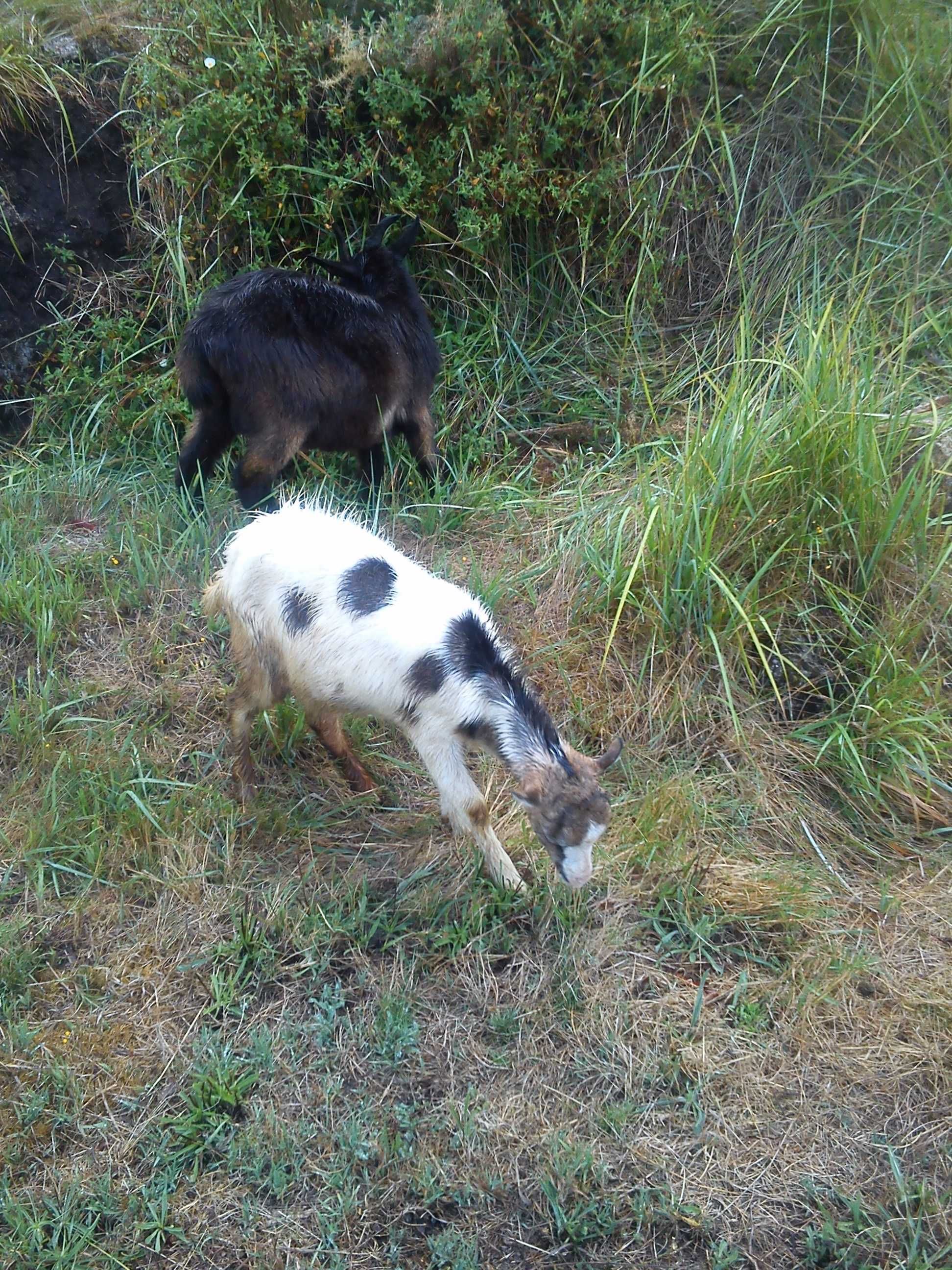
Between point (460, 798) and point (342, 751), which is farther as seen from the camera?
point (342, 751)

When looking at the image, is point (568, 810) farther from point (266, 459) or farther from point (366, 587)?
point (266, 459)

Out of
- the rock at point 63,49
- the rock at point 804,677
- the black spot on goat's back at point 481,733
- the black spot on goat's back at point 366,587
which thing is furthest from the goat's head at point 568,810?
the rock at point 63,49

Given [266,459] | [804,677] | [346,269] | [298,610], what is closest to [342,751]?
[298,610]

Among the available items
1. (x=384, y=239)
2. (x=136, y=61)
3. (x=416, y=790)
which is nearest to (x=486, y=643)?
(x=416, y=790)

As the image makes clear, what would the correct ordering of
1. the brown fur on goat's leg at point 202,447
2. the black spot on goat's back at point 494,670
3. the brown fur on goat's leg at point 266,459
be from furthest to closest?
1. the brown fur on goat's leg at point 202,447
2. the brown fur on goat's leg at point 266,459
3. the black spot on goat's back at point 494,670

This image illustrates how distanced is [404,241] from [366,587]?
243cm

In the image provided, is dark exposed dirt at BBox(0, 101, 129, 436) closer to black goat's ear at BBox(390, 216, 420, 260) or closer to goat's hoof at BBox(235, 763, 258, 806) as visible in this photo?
black goat's ear at BBox(390, 216, 420, 260)

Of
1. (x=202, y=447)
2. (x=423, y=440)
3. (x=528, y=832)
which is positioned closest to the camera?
(x=528, y=832)

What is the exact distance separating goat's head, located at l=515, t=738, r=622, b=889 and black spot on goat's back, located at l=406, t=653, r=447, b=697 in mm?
422

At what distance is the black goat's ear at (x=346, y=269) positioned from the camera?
5215 mm

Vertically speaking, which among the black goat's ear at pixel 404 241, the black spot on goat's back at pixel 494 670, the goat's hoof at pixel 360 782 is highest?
the black goat's ear at pixel 404 241

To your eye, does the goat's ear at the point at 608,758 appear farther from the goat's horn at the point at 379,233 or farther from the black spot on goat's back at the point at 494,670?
the goat's horn at the point at 379,233

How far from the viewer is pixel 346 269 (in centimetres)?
525

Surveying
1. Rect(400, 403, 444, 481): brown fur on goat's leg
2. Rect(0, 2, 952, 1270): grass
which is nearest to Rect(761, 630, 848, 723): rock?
Rect(0, 2, 952, 1270): grass
